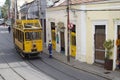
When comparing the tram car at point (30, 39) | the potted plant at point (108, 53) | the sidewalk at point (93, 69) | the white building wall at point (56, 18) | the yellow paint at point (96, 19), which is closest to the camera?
the sidewalk at point (93, 69)

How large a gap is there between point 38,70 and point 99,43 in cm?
531

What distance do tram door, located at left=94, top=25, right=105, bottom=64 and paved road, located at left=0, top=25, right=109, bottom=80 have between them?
2412mm

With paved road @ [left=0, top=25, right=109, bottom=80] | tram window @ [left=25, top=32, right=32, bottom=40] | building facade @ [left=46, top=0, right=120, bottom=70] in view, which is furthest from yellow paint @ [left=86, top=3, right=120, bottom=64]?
tram window @ [left=25, top=32, right=32, bottom=40]

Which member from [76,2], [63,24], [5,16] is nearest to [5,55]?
[63,24]

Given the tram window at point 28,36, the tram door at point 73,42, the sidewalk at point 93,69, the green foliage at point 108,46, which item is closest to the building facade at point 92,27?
the tram door at point 73,42

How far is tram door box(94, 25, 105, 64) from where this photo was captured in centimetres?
2662

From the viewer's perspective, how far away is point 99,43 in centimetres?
2709

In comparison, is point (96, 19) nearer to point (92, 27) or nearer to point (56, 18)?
point (92, 27)

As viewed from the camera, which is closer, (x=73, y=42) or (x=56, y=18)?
(x=73, y=42)

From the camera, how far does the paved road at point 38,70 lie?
75.2 feet

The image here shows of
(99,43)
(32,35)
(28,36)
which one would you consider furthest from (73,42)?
(99,43)

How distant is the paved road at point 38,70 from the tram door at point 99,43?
2412mm

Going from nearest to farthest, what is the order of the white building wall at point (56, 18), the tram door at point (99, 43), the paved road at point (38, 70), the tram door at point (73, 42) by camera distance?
the paved road at point (38, 70) → the tram door at point (99, 43) → the tram door at point (73, 42) → the white building wall at point (56, 18)

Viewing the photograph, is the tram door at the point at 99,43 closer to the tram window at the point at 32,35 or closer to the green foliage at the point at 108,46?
the green foliage at the point at 108,46
